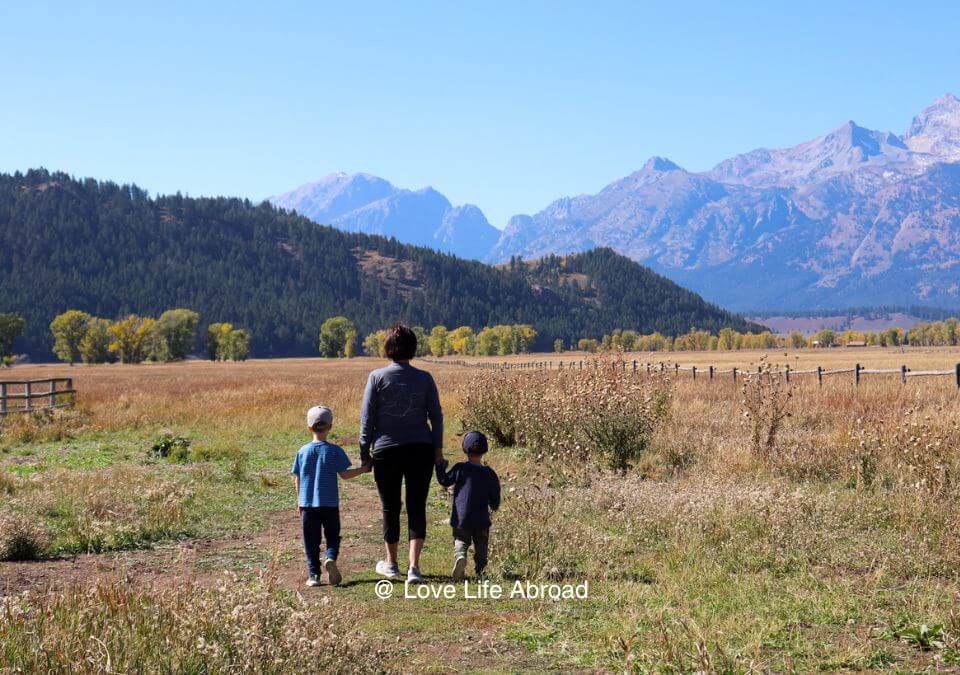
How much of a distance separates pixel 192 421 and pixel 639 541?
708 inches

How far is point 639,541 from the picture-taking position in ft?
25.9

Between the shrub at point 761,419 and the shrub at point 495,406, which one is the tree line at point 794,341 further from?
the shrub at point 761,419

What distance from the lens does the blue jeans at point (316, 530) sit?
6789 mm

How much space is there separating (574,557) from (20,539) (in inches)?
202

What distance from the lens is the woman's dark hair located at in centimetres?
656

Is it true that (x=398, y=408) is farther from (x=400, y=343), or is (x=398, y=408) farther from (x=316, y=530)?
(x=316, y=530)

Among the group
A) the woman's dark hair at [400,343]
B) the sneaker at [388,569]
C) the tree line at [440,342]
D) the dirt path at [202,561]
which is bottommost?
the dirt path at [202,561]

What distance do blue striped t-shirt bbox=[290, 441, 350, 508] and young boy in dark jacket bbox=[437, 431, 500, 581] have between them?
859 mm

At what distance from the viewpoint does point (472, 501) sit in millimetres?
6684

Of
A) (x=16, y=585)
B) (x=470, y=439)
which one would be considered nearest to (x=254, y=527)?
(x=16, y=585)

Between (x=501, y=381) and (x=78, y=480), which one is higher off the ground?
(x=501, y=381)

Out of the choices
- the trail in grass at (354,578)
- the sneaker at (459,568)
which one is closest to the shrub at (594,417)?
the trail in grass at (354,578)

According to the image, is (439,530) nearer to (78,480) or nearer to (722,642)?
(722,642)

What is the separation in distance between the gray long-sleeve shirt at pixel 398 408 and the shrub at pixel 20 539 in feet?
12.1
